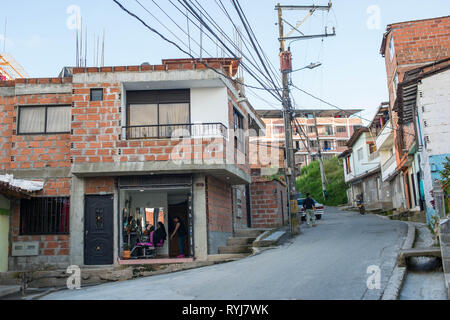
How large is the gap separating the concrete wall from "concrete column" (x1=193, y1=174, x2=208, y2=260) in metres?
6.27

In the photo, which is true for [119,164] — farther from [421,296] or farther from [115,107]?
[421,296]

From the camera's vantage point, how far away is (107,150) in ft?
50.7

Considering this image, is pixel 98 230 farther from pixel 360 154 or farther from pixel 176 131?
pixel 360 154

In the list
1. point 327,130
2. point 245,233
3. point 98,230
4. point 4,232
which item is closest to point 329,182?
point 327,130

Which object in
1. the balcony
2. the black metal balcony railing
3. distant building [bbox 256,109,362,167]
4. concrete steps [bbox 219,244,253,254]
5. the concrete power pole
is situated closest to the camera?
the black metal balcony railing

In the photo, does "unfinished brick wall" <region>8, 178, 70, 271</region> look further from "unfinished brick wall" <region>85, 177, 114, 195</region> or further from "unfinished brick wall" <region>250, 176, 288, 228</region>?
"unfinished brick wall" <region>250, 176, 288, 228</region>

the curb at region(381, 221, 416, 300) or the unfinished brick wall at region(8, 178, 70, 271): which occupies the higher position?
the unfinished brick wall at region(8, 178, 70, 271)

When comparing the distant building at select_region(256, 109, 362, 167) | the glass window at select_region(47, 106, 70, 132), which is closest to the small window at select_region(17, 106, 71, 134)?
the glass window at select_region(47, 106, 70, 132)

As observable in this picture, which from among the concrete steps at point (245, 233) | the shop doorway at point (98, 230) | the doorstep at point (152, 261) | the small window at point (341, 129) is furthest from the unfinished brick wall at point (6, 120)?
the small window at point (341, 129)

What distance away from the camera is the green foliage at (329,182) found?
49.6 m

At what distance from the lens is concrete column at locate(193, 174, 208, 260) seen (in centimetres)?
1588

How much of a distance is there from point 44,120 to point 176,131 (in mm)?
4622

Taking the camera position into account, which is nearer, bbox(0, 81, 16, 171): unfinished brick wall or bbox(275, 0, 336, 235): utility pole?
bbox(0, 81, 16, 171): unfinished brick wall

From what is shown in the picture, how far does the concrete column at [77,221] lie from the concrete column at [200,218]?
3778 millimetres
